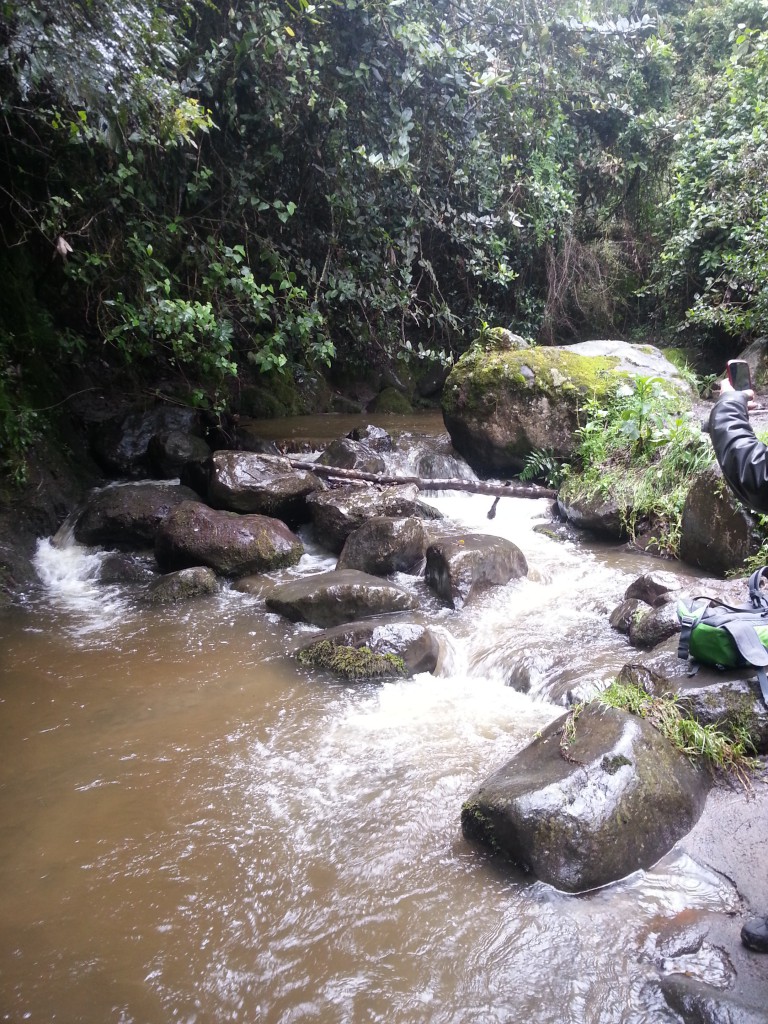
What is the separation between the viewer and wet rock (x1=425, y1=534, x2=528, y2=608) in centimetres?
630

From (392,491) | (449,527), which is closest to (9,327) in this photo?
(392,491)

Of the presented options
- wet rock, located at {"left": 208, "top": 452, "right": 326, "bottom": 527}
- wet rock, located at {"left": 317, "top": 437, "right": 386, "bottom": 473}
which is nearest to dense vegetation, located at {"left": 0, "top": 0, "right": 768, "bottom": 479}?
wet rock, located at {"left": 208, "top": 452, "right": 326, "bottom": 527}

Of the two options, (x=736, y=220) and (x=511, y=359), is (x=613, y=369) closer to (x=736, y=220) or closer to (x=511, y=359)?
(x=511, y=359)

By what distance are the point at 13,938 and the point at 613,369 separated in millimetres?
8596

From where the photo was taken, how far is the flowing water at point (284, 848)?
2.55 metres

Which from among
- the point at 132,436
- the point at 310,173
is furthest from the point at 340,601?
the point at 310,173

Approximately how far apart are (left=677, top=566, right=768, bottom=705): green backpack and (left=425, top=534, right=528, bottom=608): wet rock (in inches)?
101

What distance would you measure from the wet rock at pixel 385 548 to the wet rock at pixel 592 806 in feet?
11.6

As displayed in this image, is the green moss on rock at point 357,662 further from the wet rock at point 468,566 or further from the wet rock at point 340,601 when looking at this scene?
the wet rock at point 468,566

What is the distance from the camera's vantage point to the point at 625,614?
5453 mm

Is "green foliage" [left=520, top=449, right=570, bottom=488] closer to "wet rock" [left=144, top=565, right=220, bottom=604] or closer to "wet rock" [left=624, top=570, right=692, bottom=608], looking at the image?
"wet rock" [left=624, top=570, right=692, bottom=608]

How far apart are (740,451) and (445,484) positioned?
20.8 feet

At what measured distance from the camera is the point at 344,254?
9547mm

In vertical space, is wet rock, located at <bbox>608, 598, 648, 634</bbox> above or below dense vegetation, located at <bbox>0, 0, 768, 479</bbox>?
below
